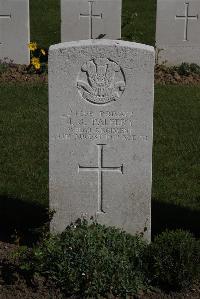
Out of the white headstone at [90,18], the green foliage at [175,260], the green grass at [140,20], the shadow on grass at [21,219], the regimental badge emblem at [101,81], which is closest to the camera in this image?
the green foliage at [175,260]

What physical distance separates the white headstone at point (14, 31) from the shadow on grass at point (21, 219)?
204 inches

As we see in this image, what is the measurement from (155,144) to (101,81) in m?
3.29

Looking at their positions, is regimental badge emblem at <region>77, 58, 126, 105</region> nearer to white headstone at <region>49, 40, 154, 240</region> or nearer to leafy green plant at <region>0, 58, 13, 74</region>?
white headstone at <region>49, 40, 154, 240</region>

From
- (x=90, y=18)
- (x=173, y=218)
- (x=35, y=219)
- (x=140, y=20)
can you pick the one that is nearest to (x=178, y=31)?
(x=90, y=18)

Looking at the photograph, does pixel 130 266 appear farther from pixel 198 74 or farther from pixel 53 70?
pixel 198 74

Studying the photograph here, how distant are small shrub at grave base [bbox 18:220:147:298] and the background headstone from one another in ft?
22.6

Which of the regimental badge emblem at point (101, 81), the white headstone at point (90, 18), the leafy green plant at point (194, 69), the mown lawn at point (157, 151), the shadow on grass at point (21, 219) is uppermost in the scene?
the white headstone at point (90, 18)

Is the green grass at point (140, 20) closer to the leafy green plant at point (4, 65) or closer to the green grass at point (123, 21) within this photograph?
the green grass at point (123, 21)

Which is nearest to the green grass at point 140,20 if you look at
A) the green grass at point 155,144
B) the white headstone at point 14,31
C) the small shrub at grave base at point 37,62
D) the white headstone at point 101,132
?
the small shrub at grave base at point 37,62

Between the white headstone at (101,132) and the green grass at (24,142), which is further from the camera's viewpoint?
the green grass at (24,142)

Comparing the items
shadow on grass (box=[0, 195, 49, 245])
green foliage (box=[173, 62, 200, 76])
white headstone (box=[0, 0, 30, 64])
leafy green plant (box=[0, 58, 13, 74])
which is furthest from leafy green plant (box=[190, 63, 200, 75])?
shadow on grass (box=[0, 195, 49, 245])

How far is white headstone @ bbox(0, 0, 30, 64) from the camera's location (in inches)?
475

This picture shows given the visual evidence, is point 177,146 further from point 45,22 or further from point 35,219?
point 45,22

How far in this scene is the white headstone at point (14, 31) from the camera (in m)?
12.1
